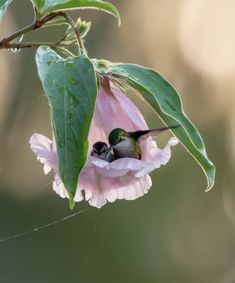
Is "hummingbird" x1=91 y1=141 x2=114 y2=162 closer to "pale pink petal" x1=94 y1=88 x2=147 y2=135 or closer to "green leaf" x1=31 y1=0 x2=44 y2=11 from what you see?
"pale pink petal" x1=94 y1=88 x2=147 y2=135

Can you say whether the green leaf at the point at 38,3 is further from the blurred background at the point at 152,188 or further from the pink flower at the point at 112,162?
the blurred background at the point at 152,188

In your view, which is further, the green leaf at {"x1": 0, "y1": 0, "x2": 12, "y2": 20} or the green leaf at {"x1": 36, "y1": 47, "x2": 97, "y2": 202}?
the green leaf at {"x1": 0, "y1": 0, "x2": 12, "y2": 20}

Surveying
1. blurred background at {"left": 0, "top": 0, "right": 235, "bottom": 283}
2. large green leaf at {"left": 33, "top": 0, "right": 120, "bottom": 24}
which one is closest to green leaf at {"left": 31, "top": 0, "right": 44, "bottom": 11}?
large green leaf at {"left": 33, "top": 0, "right": 120, "bottom": 24}

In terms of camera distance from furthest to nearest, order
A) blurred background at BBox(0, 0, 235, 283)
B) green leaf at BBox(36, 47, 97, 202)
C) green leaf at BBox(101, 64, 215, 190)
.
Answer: blurred background at BBox(0, 0, 235, 283) < green leaf at BBox(101, 64, 215, 190) < green leaf at BBox(36, 47, 97, 202)

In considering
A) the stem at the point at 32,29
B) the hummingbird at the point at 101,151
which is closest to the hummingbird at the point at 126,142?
the hummingbird at the point at 101,151

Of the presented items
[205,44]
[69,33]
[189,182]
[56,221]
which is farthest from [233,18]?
[69,33]

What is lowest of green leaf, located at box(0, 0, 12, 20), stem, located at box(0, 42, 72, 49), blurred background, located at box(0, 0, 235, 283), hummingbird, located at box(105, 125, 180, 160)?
blurred background, located at box(0, 0, 235, 283)
